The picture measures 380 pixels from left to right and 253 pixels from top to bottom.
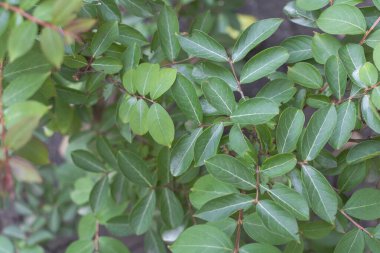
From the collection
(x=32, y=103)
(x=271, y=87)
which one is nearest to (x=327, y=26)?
(x=271, y=87)

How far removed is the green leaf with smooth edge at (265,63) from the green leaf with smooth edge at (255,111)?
0.09m

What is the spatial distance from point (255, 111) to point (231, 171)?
4.7 inches

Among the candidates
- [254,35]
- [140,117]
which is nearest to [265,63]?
[254,35]

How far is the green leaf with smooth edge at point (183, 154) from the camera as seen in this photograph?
3.13 feet

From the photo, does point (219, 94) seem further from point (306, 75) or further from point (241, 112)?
point (306, 75)

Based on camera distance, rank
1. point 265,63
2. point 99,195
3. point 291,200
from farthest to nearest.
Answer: point 99,195 < point 265,63 < point 291,200

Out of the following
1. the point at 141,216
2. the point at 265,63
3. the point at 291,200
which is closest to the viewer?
the point at 291,200

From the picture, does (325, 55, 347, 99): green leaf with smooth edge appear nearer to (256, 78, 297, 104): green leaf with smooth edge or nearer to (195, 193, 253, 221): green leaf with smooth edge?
(256, 78, 297, 104): green leaf with smooth edge

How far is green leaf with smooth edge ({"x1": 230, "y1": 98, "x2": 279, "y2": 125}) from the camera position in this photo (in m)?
0.86

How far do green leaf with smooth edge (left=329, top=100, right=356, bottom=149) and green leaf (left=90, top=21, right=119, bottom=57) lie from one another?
1.54ft

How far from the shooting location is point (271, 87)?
0.98 meters

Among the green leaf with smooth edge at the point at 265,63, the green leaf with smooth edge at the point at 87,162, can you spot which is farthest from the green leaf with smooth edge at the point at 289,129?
the green leaf with smooth edge at the point at 87,162

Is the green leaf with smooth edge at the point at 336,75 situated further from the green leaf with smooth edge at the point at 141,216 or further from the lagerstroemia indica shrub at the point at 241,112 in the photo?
the green leaf with smooth edge at the point at 141,216

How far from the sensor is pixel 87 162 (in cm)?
126
